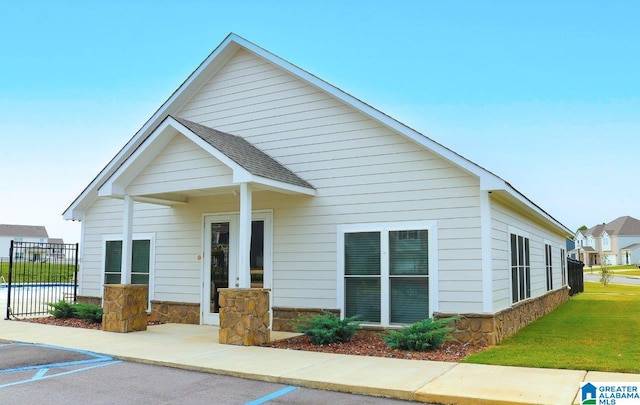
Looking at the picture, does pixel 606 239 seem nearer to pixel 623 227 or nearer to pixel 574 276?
pixel 623 227

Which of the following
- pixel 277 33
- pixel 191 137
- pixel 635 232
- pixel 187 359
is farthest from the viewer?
pixel 635 232

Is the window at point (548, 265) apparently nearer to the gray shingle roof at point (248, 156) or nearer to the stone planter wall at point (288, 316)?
the stone planter wall at point (288, 316)

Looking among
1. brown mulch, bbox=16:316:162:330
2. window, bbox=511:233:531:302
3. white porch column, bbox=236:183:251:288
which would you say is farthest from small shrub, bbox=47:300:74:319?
window, bbox=511:233:531:302

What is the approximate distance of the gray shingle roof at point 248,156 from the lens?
1045 cm

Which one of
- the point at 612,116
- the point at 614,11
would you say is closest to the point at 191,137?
the point at 614,11

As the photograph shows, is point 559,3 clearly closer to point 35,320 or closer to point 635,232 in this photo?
point 35,320

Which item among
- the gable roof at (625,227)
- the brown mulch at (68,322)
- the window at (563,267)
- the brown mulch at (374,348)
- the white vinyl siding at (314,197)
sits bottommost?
the brown mulch at (68,322)

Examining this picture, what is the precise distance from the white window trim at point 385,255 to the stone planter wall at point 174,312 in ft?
12.9

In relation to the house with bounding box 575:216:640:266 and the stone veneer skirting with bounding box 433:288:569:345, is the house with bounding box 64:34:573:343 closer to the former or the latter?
the stone veneer skirting with bounding box 433:288:569:345

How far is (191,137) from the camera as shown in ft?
35.3

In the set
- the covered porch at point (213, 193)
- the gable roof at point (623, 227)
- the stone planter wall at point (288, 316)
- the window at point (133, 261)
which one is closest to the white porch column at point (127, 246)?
the covered porch at point (213, 193)

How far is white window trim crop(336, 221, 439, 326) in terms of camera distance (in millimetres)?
10211

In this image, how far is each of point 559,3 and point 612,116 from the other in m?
8.59

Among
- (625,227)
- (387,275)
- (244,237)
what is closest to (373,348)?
(387,275)
